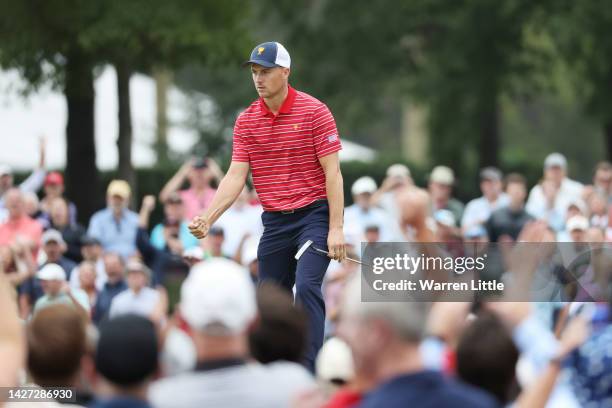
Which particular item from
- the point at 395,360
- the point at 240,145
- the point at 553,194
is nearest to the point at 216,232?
the point at 553,194

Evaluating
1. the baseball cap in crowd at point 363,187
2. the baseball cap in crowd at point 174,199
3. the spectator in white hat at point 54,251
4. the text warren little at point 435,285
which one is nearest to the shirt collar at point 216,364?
the text warren little at point 435,285

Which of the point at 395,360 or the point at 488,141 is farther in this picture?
the point at 488,141

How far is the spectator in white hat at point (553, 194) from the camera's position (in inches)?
664

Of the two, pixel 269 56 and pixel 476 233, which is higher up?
pixel 269 56

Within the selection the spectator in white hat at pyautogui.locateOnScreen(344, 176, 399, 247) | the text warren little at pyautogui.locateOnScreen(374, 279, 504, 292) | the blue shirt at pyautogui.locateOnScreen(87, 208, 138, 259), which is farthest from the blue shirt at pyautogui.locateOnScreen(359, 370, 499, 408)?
the blue shirt at pyautogui.locateOnScreen(87, 208, 138, 259)

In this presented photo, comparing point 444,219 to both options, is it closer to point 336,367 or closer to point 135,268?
point 135,268

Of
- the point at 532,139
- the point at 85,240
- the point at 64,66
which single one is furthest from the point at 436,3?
the point at 532,139

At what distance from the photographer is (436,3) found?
94.6 ft

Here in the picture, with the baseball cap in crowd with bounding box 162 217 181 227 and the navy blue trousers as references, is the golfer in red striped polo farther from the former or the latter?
the baseball cap in crowd with bounding box 162 217 181 227

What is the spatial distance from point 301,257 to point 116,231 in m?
7.13

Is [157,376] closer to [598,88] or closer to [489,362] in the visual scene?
[489,362]

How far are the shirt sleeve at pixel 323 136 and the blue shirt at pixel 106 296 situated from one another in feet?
15.7

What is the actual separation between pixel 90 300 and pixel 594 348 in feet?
29.0

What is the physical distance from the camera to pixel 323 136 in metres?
9.23
